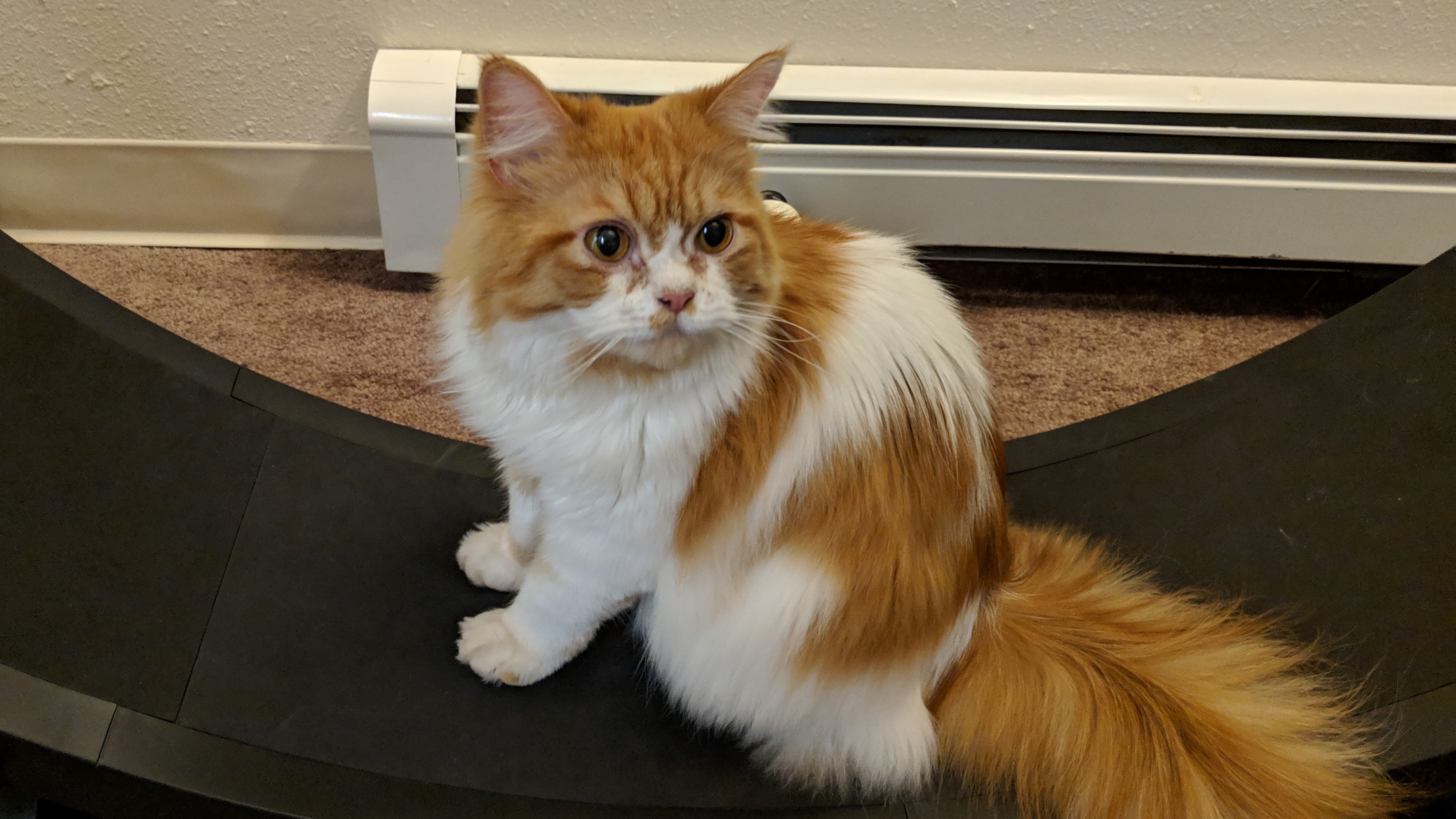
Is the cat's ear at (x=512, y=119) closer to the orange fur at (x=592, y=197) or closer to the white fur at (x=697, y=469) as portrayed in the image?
the orange fur at (x=592, y=197)

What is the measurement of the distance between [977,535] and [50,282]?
4.54 feet

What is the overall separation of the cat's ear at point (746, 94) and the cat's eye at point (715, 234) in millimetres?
99

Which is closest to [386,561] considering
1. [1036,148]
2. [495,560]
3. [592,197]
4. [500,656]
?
[495,560]

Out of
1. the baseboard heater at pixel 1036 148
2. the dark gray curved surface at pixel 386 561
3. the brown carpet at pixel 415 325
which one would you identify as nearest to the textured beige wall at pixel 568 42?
the baseboard heater at pixel 1036 148

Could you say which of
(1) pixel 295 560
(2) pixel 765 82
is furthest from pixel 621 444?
(1) pixel 295 560

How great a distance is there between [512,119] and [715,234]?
0.20 metres

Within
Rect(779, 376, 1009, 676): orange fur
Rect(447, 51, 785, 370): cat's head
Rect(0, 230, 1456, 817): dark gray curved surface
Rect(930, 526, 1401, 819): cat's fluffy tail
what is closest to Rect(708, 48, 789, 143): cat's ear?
Rect(447, 51, 785, 370): cat's head

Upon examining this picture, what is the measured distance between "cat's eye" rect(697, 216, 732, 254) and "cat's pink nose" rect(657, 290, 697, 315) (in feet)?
0.22

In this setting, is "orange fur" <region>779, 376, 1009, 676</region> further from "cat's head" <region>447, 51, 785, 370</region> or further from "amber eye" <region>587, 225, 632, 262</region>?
"amber eye" <region>587, 225, 632, 262</region>

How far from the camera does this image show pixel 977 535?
36.9 inches

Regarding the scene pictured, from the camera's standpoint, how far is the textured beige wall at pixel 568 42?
5.49 feet

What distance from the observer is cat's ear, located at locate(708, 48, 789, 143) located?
0.82m

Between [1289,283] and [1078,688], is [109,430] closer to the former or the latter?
[1078,688]

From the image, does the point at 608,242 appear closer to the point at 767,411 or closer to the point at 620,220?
the point at 620,220
